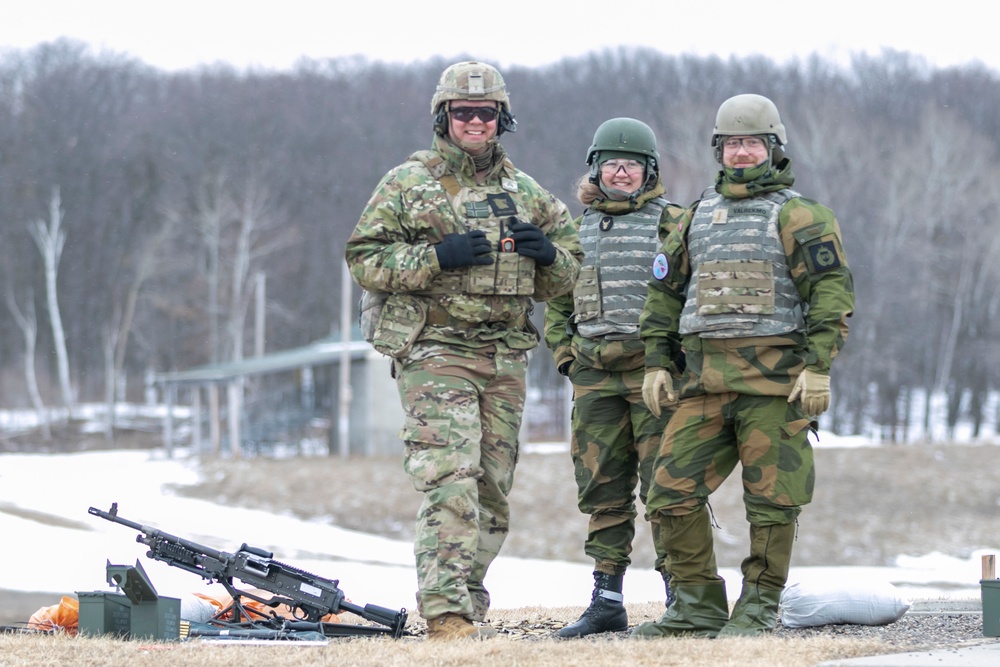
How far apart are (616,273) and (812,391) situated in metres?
1.35

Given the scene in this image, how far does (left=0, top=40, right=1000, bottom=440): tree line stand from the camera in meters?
52.9

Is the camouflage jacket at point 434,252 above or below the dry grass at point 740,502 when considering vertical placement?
above

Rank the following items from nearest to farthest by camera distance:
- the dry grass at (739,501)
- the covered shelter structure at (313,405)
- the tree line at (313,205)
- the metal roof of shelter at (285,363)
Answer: the dry grass at (739,501)
the covered shelter structure at (313,405)
the metal roof of shelter at (285,363)
the tree line at (313,205)

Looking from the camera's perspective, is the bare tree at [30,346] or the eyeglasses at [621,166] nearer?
the eyeglasses at [621,166]

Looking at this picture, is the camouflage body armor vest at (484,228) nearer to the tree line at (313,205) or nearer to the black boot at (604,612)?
the black boot at (604,612)

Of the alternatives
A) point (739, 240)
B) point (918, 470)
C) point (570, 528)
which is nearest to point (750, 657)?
point (739, 240)

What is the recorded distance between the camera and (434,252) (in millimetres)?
5723

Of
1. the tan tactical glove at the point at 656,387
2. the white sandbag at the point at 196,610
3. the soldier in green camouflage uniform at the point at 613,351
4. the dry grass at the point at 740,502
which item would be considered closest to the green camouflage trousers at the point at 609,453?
the soldier in green camouflage uniform at the point at 613,351

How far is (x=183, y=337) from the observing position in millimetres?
57125

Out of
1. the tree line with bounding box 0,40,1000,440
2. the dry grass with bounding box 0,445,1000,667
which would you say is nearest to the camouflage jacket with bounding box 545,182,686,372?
the dry grass with bounding box 0,445,1000,667

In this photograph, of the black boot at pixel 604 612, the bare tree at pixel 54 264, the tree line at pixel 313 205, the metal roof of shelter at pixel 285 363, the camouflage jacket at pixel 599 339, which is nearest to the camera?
the black boot at pixel 604 612

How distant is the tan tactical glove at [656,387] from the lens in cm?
589

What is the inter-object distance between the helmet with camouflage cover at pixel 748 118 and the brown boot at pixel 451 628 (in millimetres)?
2258

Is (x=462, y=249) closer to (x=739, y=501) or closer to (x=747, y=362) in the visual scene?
(x=747, y=362)
